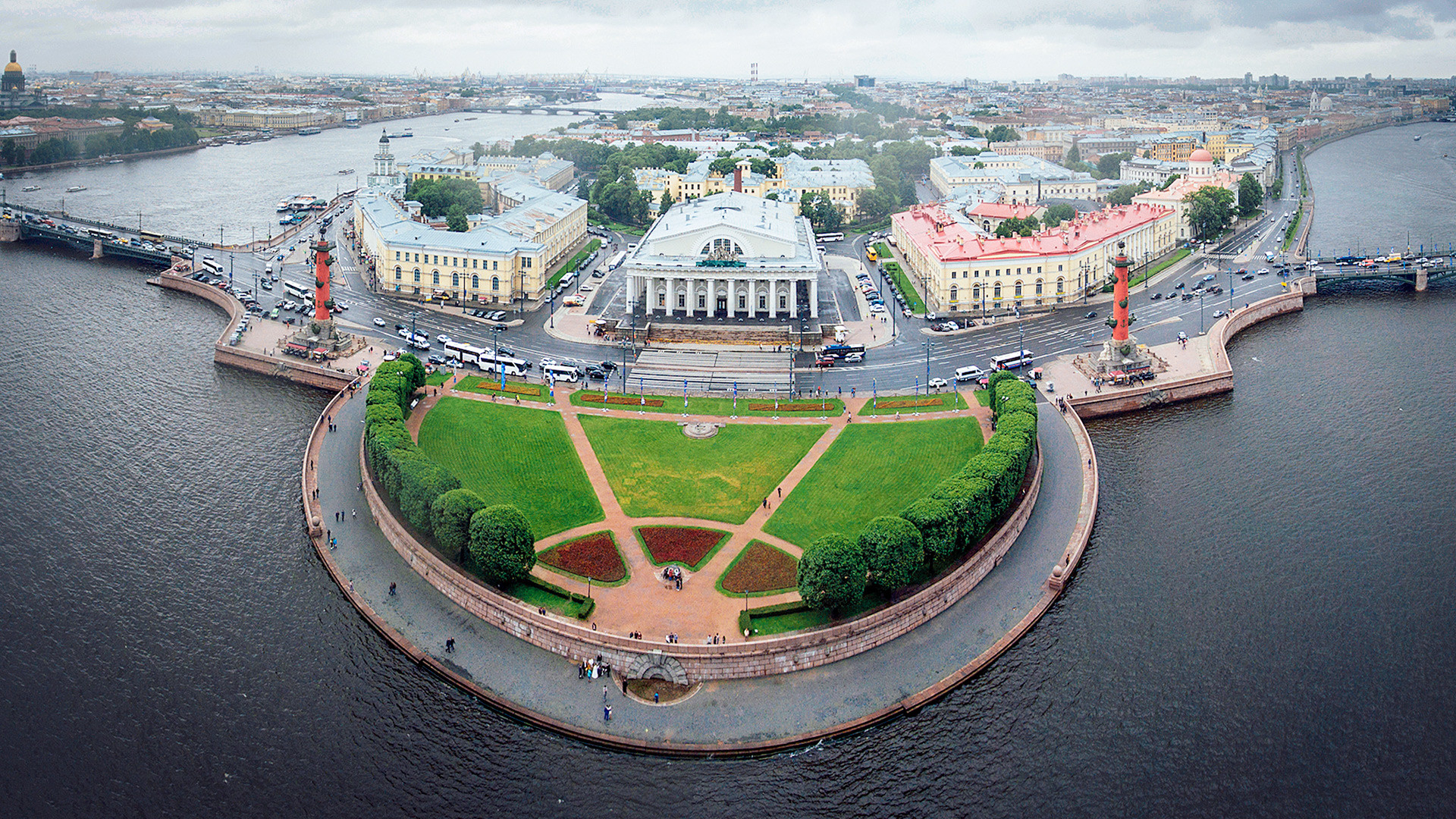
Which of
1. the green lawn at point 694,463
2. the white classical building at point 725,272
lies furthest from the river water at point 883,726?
the white classical building at point 725,272

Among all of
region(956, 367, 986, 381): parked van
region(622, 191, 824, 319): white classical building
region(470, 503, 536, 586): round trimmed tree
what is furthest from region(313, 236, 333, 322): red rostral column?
region(956, 367, 986, 381): parked van

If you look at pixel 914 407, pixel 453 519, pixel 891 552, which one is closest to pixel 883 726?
pixel 891 552

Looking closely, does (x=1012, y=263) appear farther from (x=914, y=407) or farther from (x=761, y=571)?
(x=761, y=571)

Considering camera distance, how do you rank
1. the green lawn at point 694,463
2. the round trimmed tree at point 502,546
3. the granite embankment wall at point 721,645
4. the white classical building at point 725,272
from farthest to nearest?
1. the white classical building at point 725,272
2. the green lawn at point 694,463
3. the round trimmed tree at point 502,546
4. the granite embankment wall at point 721,645

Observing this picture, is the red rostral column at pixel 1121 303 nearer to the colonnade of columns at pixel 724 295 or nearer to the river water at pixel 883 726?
the river water at pixel 883 726

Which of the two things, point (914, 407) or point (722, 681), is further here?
point (914, 407)

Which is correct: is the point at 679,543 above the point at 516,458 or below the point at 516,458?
below

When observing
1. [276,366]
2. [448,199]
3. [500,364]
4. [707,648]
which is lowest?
[707,648]
